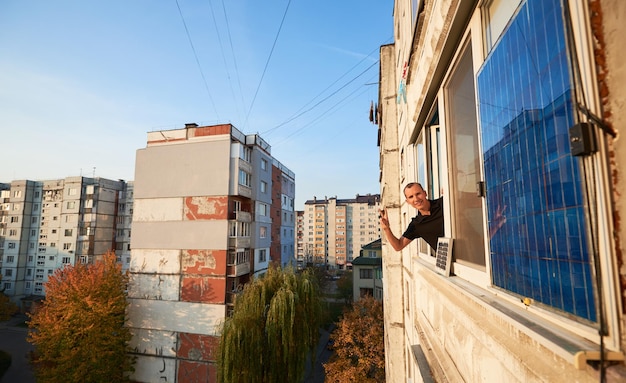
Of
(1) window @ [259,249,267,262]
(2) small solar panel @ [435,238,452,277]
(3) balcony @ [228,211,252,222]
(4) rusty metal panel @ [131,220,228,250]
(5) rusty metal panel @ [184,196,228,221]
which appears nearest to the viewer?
(2) small solar panel @ [435,238,452,277]

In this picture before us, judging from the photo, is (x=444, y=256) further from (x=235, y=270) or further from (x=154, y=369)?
(x=154, y=369)

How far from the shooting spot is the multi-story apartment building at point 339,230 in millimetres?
72000

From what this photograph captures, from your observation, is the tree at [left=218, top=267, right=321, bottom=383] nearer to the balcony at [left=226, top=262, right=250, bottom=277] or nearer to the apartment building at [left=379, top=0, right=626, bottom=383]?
the balcony at [left=226, top=262, right=250, bottom=277]

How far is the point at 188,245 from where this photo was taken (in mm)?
20688

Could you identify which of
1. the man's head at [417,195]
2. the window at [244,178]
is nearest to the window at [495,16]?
the man's head at [417,195]

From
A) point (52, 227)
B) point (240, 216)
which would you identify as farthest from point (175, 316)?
point (52, 227)

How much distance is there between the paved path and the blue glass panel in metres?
32.5

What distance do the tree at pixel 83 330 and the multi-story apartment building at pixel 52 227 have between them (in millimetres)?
20823

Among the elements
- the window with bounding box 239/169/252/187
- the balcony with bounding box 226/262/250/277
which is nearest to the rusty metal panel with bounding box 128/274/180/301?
the balcony with bounding box 226/262/250/277

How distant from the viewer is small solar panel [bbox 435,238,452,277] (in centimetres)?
234

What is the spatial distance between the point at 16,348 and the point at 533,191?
43.0 metres

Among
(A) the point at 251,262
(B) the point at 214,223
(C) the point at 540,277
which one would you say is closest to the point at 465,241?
(C) the point at 540,277

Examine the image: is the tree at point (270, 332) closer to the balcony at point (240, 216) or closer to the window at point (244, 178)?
the balcony at point (240, 216)

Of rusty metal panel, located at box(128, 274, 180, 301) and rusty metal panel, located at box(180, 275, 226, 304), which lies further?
rusty metal panel, located at box(128, 274, 180, 301)
